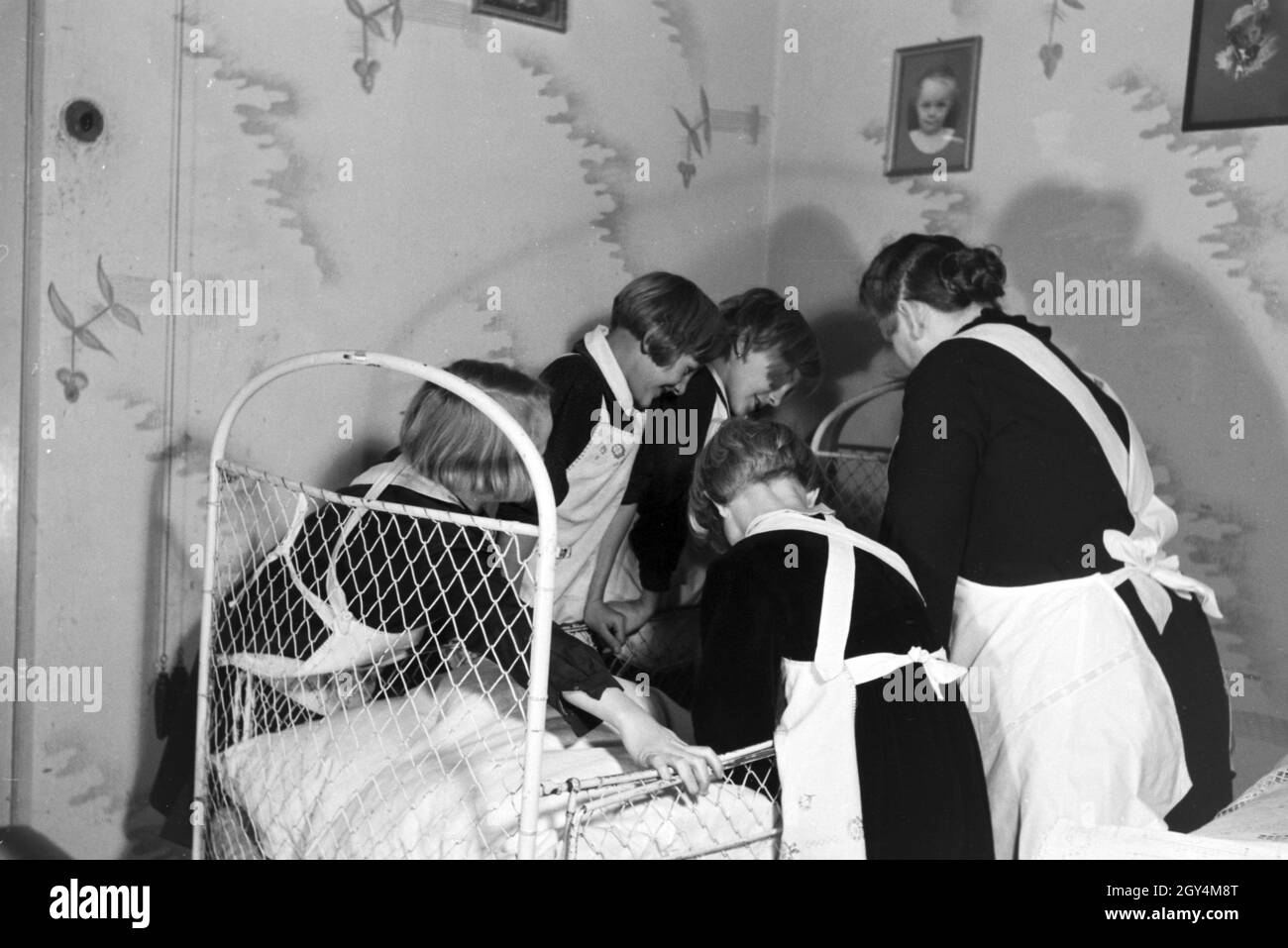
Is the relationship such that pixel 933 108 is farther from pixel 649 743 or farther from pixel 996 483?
pixel 649 743

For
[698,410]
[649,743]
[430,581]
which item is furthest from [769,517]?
[698,410]

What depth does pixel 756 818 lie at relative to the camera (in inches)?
63.1

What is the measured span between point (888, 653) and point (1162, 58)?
4.80 feet

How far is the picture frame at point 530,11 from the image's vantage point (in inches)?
101

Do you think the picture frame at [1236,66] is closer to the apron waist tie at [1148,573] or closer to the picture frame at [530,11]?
the apron waist tie at [1148,573]

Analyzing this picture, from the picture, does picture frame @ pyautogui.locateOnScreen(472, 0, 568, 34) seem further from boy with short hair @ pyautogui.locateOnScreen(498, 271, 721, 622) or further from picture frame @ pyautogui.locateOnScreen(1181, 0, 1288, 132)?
picture frame @ pyautogui.locateOnScreen(1181, 0, 1288, 132)

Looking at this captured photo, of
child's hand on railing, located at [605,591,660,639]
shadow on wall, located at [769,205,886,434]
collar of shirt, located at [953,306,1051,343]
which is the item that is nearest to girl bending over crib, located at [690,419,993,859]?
collar of shirt, located at [953,306,1051,343]

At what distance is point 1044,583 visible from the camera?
180 centimetres

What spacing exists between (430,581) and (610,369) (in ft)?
2.63

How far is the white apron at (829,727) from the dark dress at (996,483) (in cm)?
15

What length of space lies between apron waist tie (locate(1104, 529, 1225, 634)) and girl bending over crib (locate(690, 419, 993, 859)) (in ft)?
1.08

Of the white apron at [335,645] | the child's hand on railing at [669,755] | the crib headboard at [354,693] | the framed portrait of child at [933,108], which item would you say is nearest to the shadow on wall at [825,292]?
the framed portrait of child at [933,108]

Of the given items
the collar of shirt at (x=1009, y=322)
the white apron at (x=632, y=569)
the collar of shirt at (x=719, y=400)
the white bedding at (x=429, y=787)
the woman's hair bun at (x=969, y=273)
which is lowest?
the white bedding at (x=429, y=787)

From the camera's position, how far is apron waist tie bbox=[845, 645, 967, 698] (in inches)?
63.6
